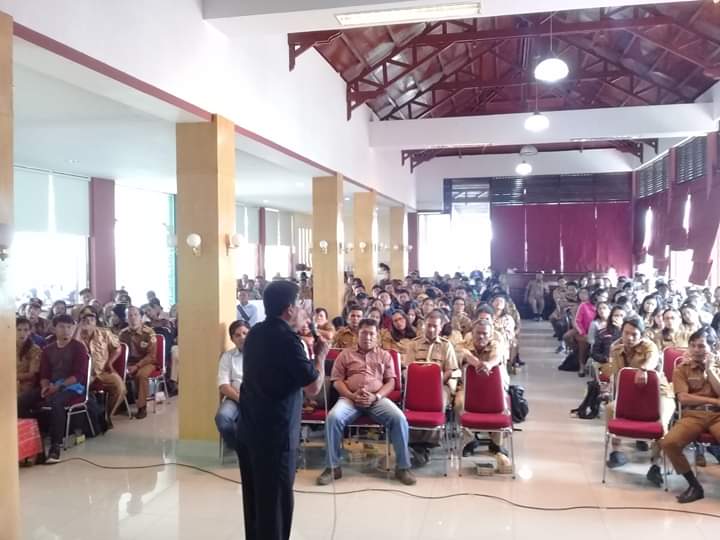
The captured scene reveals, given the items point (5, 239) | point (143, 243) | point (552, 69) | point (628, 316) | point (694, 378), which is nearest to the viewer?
point (5, 239)

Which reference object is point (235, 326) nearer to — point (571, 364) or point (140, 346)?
point (140, 346)

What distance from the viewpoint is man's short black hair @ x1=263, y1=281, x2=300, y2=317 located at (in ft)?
9.48

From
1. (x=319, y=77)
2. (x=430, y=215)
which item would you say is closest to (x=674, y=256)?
(x=430, y=215)

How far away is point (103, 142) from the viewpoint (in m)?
7.77

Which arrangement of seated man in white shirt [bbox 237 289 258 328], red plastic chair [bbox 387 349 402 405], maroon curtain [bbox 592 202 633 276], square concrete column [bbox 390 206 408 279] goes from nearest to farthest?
red plastic chair [bbox 387 349 402 405], seated man in white shirt [bbox 237 289 258 328], square concrete column [bbox 390 206 408 279], maroon curtain [bbox 592 202 633 276]

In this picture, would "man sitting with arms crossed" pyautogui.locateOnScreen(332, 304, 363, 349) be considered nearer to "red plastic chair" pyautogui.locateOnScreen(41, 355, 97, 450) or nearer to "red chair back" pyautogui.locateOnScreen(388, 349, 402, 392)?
"red chair back" pyautogui.locateOnScreen(388, 349, 402, 392)

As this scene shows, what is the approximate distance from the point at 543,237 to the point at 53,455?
538 inches

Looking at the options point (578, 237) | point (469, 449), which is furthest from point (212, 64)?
point (578, 237)

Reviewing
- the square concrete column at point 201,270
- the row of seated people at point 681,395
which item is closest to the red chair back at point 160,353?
the square concrete column at point 201,270

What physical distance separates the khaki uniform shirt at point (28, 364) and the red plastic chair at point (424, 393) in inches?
136

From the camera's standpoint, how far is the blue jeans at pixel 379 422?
451 centimetres

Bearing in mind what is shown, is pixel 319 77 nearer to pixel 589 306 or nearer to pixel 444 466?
pixel 589 306

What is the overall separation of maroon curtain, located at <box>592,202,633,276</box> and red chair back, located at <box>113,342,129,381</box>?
12900mm

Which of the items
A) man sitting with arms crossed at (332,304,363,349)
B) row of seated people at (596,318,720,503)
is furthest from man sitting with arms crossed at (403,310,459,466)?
row of seated people at (596,318,720,503)
